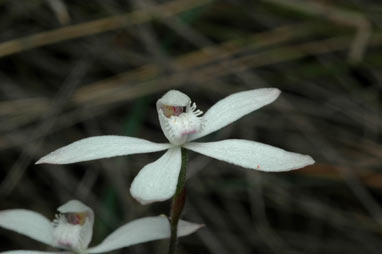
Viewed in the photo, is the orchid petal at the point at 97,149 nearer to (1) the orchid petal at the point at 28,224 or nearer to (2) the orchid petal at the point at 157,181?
(2) the orchid petal at the point at 157,181

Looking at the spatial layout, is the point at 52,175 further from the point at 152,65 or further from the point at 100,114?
the point at 152,65

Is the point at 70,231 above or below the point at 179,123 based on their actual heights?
below

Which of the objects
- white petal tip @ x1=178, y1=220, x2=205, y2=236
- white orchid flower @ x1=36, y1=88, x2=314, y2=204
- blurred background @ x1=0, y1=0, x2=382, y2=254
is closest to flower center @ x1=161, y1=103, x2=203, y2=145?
white orchid flower @ x1=36, y1=88, x2=314, y2=204

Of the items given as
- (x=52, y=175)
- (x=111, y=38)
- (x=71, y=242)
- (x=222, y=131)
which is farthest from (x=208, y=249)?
(x=71, y=242)

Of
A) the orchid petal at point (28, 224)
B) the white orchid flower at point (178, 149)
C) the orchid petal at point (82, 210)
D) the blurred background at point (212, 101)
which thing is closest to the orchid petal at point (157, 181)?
the white orchid flower at point (178, 149)

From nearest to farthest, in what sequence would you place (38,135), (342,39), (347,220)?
(38,135), (347,220), (342,39)

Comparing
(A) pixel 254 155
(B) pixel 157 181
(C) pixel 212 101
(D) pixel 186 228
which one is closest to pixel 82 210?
(D) pixel 186 228

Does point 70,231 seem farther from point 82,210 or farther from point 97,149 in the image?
point 97,149

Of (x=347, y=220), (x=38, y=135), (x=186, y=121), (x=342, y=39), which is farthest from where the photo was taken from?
(x=342, y=39)
